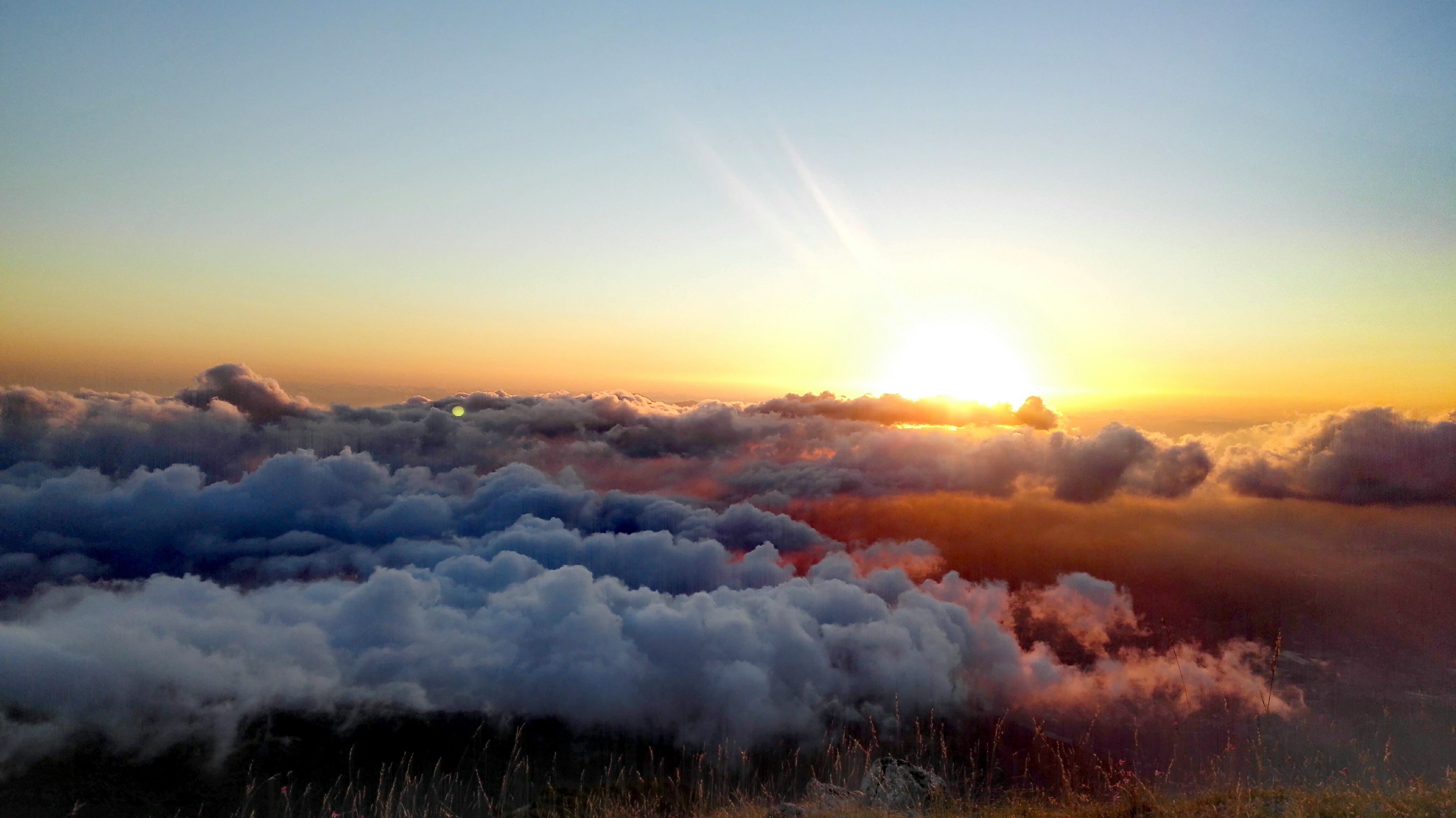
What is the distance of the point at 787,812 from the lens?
2412 centimetres

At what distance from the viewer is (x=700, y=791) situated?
25.6 metres

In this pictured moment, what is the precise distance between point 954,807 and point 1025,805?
247cm

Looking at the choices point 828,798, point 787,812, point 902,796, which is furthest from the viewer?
point 902,796

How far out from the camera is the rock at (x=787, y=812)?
23.5 m

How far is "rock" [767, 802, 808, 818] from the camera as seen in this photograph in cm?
2355

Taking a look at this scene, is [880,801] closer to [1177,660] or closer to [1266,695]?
[1266,695]

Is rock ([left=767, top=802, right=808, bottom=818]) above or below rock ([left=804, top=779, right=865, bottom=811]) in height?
above

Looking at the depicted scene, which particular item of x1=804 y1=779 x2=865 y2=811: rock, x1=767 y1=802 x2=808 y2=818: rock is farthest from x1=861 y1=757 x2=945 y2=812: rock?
x1=767 y1=802 x2=808 y2=818: rock

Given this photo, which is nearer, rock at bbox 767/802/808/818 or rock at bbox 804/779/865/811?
rock at bbox 767/802/808/818

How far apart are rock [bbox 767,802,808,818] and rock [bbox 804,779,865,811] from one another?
746mm

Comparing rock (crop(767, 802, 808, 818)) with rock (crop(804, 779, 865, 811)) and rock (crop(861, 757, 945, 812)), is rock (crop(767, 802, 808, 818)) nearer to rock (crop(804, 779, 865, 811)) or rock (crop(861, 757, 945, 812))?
rock (crop(804, 779, 865, 811))

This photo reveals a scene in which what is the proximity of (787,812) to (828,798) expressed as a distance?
3101 millimetres

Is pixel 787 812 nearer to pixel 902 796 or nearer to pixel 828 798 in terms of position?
pixel 828 798

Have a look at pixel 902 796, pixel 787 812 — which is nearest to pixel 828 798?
pixel 787 812
